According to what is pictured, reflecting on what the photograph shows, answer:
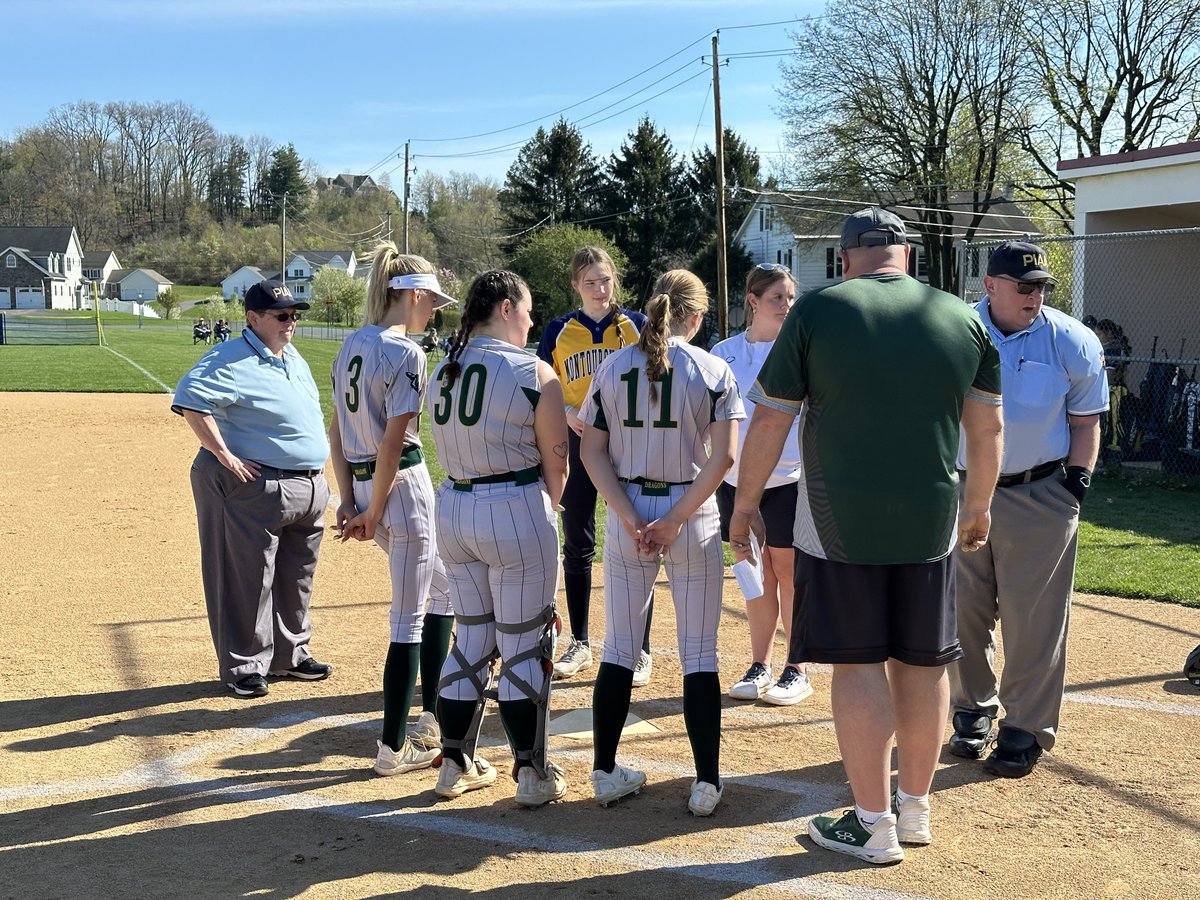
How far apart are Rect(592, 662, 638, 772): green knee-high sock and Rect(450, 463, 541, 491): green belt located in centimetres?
74

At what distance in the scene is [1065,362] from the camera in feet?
14.4

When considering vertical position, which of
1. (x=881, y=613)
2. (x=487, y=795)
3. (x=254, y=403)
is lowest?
(x=487, y=795)

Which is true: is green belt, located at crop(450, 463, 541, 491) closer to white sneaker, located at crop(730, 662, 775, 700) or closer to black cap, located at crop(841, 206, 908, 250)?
black cap, located at crop(841, 206, 908, 250)

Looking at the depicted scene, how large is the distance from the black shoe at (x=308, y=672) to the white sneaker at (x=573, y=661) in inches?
48.2

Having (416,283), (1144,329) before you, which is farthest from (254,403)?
(1144,329)

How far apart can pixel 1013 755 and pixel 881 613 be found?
4.40 ft

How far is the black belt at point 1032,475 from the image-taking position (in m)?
4.42

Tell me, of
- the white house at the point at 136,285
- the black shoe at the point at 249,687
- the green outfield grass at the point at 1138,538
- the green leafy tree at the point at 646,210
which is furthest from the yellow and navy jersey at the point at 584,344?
the white house at the point at 136,285

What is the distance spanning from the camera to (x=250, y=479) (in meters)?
5.43

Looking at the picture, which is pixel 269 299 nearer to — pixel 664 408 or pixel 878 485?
pixel 664 408

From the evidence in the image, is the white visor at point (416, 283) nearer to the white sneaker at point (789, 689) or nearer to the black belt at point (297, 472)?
the black belt at point (297, 472)

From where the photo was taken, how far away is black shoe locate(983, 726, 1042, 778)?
4.35 m

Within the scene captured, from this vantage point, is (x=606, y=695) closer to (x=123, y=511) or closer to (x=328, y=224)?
(x=123, y=511)

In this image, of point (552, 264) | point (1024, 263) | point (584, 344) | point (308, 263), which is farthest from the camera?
point (308, 263)
